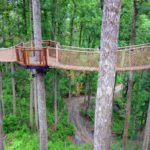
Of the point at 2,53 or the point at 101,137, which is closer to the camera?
the point at 101,137

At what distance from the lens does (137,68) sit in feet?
26.5

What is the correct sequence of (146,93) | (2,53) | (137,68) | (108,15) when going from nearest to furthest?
(108,15) < (137,68) < (2,53) < (146,93)

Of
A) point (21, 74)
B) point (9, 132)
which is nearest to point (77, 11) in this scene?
point (21, 74)

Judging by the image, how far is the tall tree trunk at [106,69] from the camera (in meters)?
4.32

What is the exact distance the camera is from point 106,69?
182 inches

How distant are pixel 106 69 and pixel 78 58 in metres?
3.76

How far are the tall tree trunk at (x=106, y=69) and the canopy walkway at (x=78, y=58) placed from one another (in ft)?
11.3

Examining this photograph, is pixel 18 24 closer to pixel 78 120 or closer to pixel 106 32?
pixel 78 120

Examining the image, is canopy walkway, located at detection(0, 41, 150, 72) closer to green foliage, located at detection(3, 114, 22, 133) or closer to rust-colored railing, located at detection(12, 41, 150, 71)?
rust-colored railing, located at detection(12, 41, 150, 71)

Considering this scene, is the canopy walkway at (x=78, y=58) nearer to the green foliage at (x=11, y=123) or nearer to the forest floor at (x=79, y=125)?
the green foliage at (x=11, y=123)

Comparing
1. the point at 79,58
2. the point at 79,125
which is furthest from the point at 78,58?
the point at 79,125

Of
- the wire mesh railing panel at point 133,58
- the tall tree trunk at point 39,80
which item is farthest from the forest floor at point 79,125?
the wire mesh railing panel at point 133,58

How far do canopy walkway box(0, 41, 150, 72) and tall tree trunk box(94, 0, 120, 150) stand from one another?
11.3ft

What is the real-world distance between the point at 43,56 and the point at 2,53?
2.16 meters
